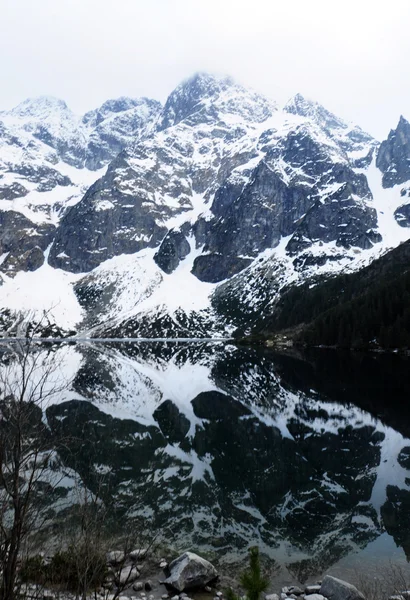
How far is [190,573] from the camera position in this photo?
13.7 m

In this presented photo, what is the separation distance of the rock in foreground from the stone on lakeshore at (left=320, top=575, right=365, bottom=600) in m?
3.62

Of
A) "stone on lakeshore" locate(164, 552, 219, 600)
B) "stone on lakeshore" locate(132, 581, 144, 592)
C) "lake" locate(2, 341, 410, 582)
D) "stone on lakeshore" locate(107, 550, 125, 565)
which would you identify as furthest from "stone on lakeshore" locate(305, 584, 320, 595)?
"stone on lakeshore" locate(107, 550, 125, 565)

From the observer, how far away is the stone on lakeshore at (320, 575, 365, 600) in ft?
39.4

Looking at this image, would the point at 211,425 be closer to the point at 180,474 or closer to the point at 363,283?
the point at 180,474

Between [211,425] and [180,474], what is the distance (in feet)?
39.8

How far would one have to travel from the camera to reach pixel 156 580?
14031 millimetres

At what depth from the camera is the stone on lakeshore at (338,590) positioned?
12016 mm

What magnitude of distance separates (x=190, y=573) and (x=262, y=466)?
1287cm

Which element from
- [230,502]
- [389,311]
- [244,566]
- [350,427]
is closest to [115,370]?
[350,427]

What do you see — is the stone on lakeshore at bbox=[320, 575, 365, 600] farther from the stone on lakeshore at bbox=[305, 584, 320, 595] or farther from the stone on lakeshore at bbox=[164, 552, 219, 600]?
the stone on lakeshore at bbox=[164, 552, 219, 600]

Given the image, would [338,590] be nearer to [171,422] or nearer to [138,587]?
[138,587]

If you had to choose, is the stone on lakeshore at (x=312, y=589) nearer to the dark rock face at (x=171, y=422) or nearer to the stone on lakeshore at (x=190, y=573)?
the stone on lakeshore at (x=190, y=573)

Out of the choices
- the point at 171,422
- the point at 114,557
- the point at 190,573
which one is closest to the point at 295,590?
the point at 190,573

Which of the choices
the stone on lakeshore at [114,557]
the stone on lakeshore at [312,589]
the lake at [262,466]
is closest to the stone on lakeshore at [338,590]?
the stone on lakeshore at [312,589]
